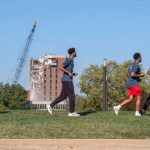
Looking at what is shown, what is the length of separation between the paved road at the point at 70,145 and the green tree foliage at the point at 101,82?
65.6 m

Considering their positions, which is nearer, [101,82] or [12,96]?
[12,96]

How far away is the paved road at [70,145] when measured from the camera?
27.2ft

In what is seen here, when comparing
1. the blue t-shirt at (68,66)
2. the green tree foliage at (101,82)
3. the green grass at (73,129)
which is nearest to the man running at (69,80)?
the blue t-shirt at (68,66)

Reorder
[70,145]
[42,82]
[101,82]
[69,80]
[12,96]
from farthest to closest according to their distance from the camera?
1. [42,82]
2. [101,82]
3. [12,96]
4. [69,80]
5. [70,145]

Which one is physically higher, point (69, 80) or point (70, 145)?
point (69, 80)

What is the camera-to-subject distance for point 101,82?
263ft

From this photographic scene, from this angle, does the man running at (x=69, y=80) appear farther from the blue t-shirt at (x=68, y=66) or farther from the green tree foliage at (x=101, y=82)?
the green tree foliage at (x=101, y=82)

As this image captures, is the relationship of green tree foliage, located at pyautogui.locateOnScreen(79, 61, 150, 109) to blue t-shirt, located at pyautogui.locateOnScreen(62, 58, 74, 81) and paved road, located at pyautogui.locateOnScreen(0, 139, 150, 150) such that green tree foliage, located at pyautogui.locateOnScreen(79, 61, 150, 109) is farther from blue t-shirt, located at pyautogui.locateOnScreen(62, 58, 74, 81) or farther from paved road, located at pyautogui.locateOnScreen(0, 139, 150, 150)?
paved road, located at pyautogui.locateOnScreen(0, 139, 150, 150)

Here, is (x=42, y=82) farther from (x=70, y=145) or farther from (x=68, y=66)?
(x=70, y=145)

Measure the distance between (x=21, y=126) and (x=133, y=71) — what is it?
4875 mm

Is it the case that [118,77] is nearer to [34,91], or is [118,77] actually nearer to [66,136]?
[34,91]

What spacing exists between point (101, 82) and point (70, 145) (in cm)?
7201

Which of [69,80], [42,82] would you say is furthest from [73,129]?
[42,82]

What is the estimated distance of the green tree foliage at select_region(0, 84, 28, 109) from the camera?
5178 cm
